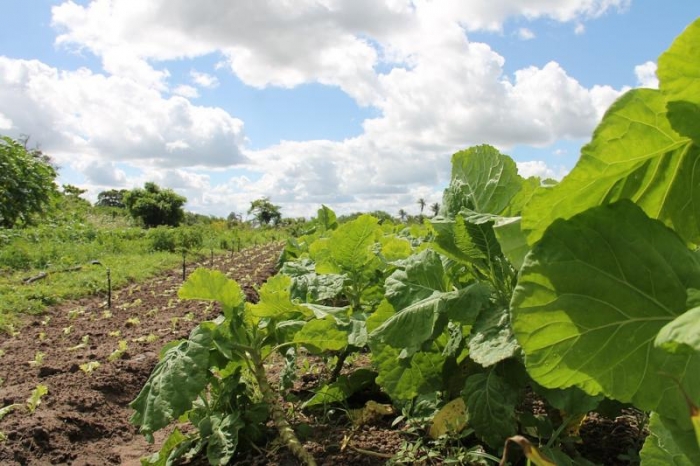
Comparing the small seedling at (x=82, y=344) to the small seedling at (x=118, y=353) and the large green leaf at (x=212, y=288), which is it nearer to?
the small seedling at (x=118, y=353)

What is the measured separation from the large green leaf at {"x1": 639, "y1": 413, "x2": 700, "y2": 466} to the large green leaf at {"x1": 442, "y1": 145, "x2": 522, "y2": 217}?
3.63 feet

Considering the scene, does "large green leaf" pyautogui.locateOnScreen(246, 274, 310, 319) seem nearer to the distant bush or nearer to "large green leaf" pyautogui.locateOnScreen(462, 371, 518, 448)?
"large green leaf" pyautogui.locateOnScreen(462, 371, 518, 448)

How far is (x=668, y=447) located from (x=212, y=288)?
1.99 m

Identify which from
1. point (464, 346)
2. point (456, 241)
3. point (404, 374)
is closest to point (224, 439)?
point (404, 374)

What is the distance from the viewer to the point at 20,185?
59.7 feet

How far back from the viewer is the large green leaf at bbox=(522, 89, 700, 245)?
86 cm

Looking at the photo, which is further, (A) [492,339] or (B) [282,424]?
(B) [282,424]

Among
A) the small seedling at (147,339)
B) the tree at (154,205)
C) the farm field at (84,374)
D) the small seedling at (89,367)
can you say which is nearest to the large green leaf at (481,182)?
the farm field at (84,374)

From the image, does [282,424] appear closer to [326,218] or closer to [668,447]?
[668,447]

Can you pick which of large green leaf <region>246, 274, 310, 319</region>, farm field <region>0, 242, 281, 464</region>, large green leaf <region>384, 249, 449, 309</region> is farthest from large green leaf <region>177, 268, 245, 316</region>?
farm field <region>0, 242, 281, 464</region>

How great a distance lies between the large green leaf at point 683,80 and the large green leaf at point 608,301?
0.48ft

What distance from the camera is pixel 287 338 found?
8.89ft

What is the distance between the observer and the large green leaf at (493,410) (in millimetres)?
1896

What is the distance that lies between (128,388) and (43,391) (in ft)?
2.27
